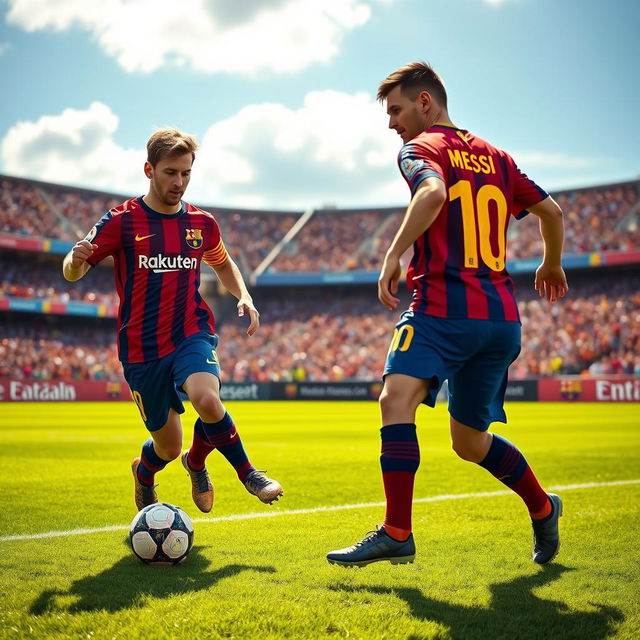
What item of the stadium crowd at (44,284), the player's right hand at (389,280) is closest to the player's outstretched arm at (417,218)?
the player's right hand at (389,280)

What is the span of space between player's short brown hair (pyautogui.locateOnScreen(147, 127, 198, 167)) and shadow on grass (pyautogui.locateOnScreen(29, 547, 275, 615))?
2446mm

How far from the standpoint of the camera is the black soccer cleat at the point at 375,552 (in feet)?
10.8

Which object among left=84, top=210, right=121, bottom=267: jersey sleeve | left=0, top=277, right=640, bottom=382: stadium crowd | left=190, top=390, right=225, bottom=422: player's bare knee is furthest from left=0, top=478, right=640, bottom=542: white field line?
left=0, top=277, right=640, bottom=382: stadium crowd

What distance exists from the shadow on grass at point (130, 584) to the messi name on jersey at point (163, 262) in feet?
6.00

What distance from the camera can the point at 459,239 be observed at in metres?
3.57

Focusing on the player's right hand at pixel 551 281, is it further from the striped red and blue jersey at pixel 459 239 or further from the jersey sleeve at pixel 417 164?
the jersey sleeve at pixel 417 164

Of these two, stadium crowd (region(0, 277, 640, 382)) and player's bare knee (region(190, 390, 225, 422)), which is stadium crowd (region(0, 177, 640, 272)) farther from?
player's bare knee (region(190, 390, 225, 422))

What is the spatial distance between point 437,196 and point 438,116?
0.75 metres

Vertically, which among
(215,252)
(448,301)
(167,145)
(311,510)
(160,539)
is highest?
(167,145)

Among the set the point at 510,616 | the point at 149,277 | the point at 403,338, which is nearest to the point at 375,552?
the point at 510,616

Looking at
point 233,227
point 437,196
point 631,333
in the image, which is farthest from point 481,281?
point 233,227

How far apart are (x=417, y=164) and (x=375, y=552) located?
1811mm

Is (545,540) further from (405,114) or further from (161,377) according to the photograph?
(161,377)

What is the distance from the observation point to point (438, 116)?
12.6ft
